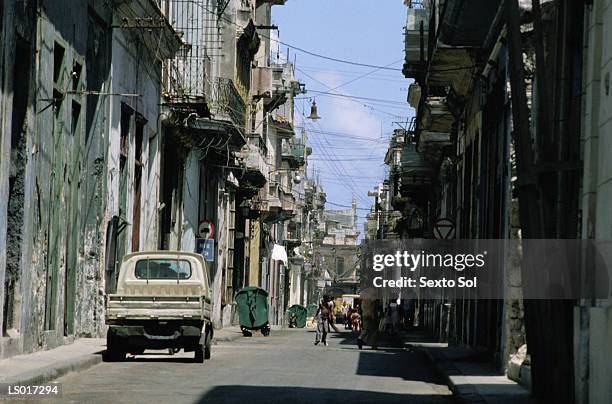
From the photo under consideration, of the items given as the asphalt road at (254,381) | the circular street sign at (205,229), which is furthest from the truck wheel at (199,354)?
the circular street sign at (205,229)

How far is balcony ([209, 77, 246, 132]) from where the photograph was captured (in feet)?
128

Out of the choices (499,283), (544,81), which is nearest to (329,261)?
(499,283)

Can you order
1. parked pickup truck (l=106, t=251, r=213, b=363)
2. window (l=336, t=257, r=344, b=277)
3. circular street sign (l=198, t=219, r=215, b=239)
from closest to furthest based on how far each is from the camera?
parked pickup truck (l=106, t=251, r=213, b=363) < circular street sign (l=198, t=219, r=215, b=239) < window (l=336, t=257, r=344, b=277)

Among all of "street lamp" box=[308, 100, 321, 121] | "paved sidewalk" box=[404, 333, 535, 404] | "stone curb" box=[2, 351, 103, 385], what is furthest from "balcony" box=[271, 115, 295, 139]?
"stone curb" box=[2, 351, 103, 385]

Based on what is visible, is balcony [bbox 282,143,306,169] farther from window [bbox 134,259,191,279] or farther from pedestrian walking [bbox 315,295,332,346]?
window [bbox 134,259,191,279]

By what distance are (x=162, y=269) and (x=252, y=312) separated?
19458 mm

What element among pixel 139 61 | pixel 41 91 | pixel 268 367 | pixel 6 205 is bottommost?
pixel 268 367

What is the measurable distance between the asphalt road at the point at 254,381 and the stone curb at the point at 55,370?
0.15 m

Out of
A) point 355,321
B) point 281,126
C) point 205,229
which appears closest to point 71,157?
point 205,229

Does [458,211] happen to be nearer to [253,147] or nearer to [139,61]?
[139,61]

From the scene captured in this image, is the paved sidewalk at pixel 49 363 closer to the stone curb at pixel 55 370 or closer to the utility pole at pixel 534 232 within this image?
the stone curb at pixel 55 370

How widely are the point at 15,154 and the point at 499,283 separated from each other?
318 inches

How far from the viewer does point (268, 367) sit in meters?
21.6

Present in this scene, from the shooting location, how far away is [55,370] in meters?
17.1
